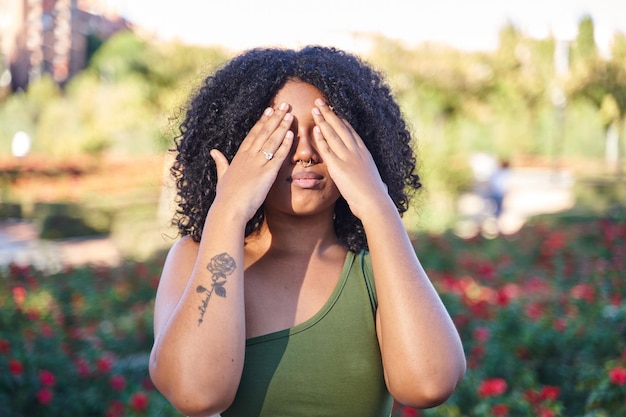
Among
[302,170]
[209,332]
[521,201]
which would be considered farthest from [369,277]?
[521,201]

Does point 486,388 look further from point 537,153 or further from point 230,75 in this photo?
point 537,153

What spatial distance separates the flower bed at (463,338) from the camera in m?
3.49

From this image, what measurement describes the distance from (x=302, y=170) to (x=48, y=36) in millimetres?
25352

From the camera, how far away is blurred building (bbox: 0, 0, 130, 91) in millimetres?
22859

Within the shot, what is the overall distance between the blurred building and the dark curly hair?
19594mm

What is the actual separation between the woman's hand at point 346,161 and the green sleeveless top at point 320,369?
192mm

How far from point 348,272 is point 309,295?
93 mm

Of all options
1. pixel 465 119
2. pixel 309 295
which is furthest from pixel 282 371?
pixel 465 119

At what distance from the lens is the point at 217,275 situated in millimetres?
1425

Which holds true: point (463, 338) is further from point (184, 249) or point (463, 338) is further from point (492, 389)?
point (184, 249)

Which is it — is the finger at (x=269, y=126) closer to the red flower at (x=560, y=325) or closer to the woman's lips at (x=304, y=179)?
the woman's lips at (x=304, y=179)

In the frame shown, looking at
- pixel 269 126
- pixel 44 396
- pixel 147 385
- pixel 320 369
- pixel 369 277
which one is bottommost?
pixel 147 385

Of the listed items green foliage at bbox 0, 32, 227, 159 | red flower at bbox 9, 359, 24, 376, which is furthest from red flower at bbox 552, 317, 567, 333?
green foliage at bbox 0, 32, 227, 159

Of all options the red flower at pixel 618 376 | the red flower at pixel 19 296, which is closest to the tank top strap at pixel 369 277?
the red flower at pixel 618 376
